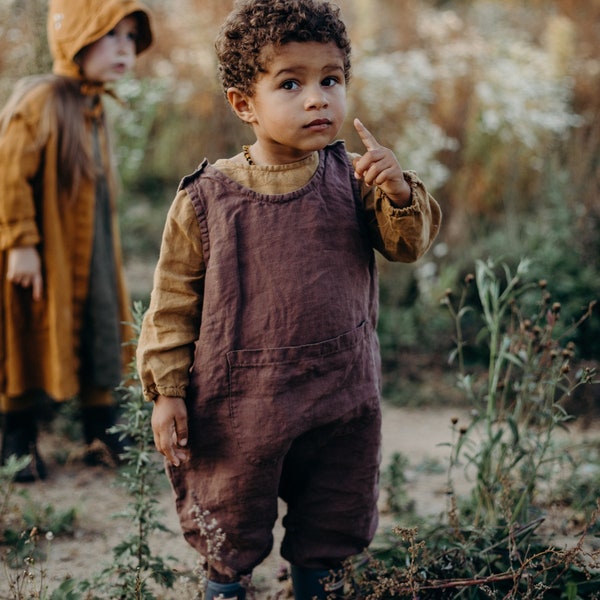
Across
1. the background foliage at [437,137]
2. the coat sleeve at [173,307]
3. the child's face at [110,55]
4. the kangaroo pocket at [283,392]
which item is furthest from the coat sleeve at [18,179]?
the kangaroo pocket at [283,392]

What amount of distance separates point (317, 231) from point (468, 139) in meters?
4.62

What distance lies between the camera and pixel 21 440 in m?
3.37

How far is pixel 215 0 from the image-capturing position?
7.06 metres

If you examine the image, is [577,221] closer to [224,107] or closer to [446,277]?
[446,277]

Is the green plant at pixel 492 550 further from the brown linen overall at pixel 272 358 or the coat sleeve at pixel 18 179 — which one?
the coat sleeve at pixel 18 179

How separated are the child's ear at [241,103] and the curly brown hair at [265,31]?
0.02 metres

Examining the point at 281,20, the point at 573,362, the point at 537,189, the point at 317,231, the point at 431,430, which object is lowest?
the point at 431,430

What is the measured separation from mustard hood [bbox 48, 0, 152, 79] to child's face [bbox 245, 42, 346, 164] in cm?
156

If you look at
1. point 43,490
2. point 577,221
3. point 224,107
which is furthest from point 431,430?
point 224,107

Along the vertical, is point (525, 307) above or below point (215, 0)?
below

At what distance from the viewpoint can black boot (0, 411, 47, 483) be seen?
335 centimetres

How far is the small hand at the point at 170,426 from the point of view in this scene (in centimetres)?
183

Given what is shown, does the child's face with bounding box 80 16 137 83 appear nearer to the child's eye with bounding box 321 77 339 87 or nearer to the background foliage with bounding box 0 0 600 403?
the background foliage with bounding box 0 0 600 403

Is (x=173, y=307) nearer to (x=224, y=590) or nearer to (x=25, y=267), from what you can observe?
(x=224, y=590)
